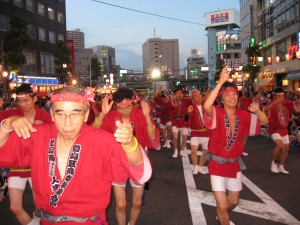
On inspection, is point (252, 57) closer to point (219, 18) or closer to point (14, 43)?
point (14, 43)

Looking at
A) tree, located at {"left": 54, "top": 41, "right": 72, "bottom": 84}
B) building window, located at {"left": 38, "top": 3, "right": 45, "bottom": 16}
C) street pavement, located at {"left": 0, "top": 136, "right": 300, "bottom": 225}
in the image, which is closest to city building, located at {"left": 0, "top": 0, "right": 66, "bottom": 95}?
building window, located at {"left": 38, "top": 3, "right": 45, "bottom": 16}

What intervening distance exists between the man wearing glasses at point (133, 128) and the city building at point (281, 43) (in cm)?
2554

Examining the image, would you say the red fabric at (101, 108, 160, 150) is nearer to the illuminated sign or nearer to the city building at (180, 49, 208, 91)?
the city building at (180, 49, 208, 91)

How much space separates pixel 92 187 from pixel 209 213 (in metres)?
3.53

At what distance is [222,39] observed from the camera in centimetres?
10569

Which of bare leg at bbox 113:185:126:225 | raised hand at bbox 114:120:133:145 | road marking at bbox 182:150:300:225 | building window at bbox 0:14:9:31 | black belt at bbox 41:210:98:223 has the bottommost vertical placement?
road marking at bbox 182:150:300:225

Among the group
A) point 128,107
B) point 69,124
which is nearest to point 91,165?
point 69,124

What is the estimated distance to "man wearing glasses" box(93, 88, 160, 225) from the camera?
14.0ft

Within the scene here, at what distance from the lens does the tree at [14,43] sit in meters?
20.0

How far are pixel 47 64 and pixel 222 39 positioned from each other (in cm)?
7438

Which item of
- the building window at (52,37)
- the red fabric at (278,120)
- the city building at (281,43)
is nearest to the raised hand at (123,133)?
the red fabric at (278,120)

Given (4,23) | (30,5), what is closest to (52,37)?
(30,5)

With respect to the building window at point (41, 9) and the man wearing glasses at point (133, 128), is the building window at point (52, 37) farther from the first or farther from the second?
the man wearing glasses at point (133, 128)

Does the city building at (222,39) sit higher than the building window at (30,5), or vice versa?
the city building at (222,39)
